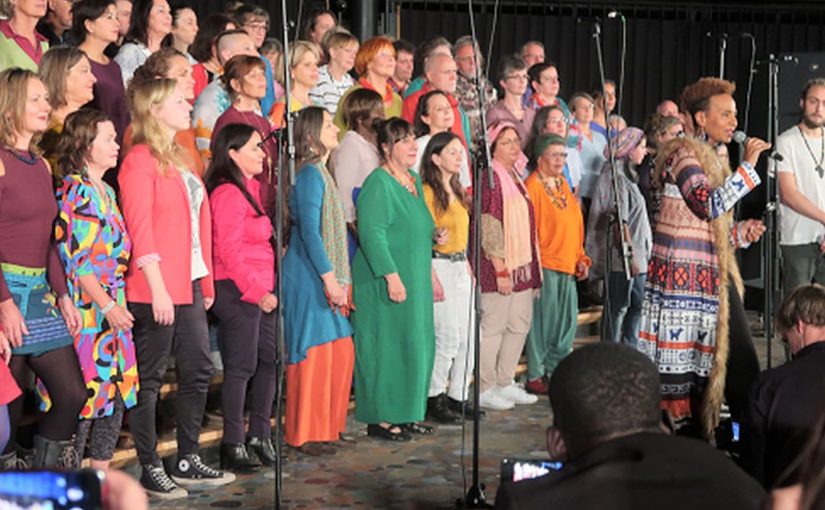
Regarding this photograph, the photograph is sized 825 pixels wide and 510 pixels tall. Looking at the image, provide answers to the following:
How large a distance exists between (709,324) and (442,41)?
107 inches

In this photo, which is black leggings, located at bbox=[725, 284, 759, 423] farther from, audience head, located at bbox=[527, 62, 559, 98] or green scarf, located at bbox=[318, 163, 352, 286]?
audience head, located at bbox=[527, 62, 559, 98]

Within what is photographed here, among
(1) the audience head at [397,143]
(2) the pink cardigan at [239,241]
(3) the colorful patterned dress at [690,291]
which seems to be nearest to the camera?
(2) the pink cardigan at [239,241]

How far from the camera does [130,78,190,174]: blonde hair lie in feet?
16.3

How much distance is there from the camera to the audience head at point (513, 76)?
780 centimetres

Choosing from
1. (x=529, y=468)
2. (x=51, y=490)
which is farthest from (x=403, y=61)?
(x=51, y=490)

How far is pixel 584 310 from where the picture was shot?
8.87 meters

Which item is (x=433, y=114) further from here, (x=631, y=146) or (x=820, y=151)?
Result: (x=820, y=151)

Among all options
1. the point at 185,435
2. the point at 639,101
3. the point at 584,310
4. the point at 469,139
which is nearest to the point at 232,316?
the point at 185,435

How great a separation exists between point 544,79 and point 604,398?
6.16 meters

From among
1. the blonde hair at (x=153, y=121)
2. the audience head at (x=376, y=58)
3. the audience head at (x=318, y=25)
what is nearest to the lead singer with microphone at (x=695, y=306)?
the audience head at (x=376, y=58)

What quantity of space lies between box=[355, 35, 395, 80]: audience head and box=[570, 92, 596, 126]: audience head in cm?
193

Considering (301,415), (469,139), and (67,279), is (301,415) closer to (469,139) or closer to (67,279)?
(67,279)

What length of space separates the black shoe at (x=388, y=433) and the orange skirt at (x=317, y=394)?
1.03ft

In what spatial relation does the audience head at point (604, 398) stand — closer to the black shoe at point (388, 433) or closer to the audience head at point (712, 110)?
the audience head at point (712, 110)
